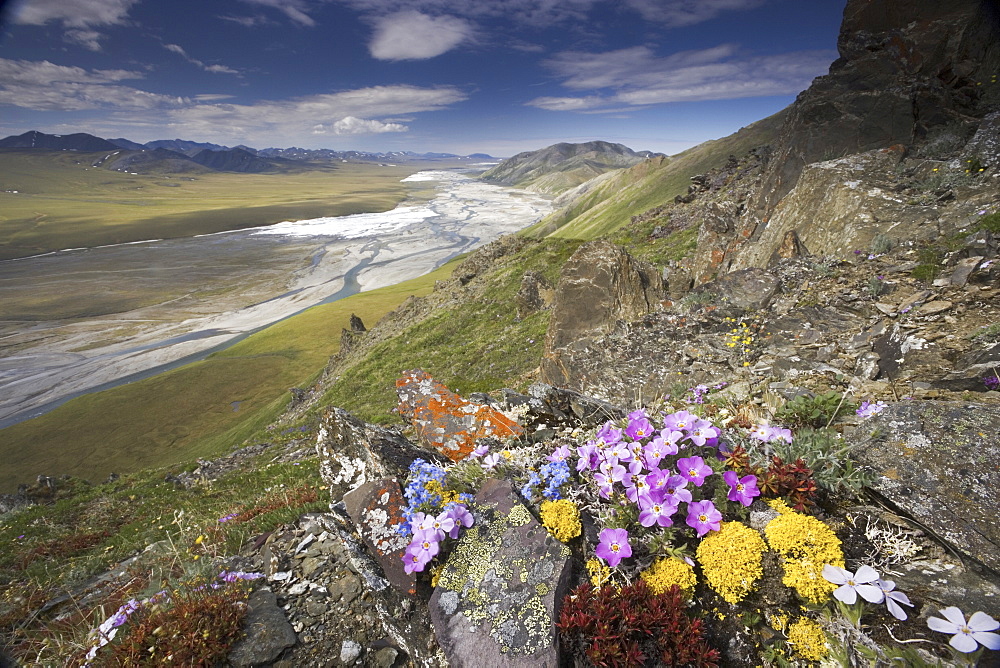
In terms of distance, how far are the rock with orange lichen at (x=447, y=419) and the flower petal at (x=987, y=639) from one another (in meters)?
3.57

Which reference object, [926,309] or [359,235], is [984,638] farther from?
[359,235]

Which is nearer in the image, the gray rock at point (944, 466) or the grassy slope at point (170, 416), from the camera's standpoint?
the gray rock at point (944, 466)

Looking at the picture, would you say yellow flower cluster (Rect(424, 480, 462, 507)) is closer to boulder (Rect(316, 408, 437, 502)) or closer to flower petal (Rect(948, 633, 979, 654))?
boulder (Rect(316, 408, 437, 502))

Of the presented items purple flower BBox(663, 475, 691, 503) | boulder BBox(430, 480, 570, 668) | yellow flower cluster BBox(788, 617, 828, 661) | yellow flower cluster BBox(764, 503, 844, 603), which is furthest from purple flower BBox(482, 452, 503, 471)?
yellow flower cluster BBox(788, 617, 828, 661)

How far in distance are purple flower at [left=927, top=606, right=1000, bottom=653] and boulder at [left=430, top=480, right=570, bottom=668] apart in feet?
5.97

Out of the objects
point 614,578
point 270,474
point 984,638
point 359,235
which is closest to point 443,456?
point 614,578

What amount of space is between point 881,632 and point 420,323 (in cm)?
4111

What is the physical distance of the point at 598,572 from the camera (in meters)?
2.77

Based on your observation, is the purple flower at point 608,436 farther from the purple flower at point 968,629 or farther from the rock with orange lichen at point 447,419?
the purple flower at point 968,629

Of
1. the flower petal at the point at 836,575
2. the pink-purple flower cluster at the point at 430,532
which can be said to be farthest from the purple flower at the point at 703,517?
the pink-purple flower cluster at the point at 430,532

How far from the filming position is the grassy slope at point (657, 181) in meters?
89.1

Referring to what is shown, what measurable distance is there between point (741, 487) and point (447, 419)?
499 centimetres

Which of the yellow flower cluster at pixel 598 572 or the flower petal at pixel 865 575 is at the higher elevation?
the flower petal at pixel 865 575

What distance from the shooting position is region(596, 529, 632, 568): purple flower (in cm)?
262
